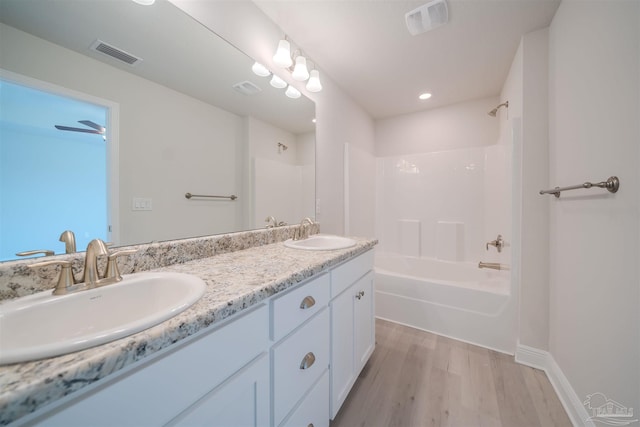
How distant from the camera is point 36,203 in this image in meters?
0.66

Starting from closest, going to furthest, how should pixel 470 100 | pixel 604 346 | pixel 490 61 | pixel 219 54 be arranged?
pixel 604 346 < pixel 219 54 < pixel 490 61 < pixel 470 100

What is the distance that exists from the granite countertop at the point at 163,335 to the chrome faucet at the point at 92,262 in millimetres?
223

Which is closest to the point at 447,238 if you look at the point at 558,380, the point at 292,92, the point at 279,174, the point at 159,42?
the point at 558,380

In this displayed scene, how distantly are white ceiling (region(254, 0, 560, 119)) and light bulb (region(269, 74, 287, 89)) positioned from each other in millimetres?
345

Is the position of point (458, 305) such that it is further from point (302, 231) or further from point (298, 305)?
point (298, 305)

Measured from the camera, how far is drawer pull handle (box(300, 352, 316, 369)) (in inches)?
33.2

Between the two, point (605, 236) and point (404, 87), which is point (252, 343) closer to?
point (605, 236)

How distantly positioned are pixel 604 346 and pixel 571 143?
38.5 inches

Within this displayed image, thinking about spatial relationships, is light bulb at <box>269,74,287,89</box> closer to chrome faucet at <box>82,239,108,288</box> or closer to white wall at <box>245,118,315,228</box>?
white wall at <box>245,118,315,228</box>

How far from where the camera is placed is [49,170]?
67 cm

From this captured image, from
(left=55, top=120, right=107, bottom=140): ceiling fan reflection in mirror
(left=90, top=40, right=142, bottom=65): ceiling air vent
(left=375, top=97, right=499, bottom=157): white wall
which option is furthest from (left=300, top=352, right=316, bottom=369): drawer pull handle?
(left=375, top=97, right=499, bottom=157): white wall

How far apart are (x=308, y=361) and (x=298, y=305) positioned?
0.78 feet

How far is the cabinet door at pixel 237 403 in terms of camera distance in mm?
495

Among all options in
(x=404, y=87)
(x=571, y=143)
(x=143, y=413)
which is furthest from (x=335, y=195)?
(x=143, y=413)
